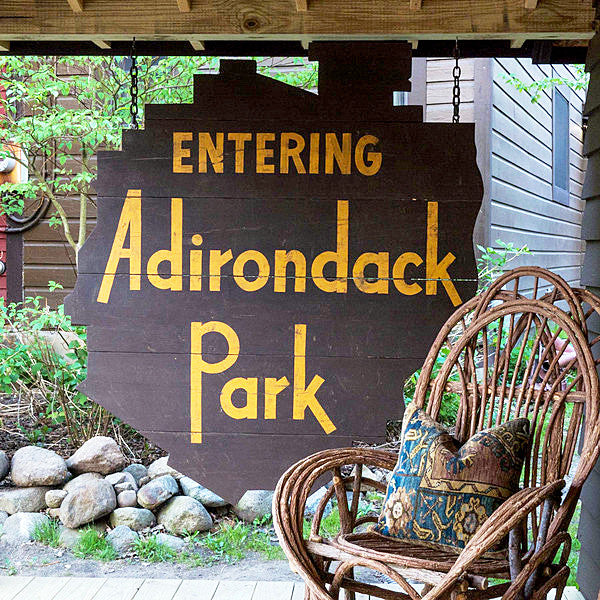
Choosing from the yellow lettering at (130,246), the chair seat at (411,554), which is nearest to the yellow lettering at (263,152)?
the yellow lettering at (130,246)

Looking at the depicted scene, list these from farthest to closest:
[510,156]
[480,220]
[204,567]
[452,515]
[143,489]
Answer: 1. [510,156]
2. [480,220]
3. [143,489]
4. [204,567]
5. [452,515]

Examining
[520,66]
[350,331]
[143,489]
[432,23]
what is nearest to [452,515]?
[350,331]

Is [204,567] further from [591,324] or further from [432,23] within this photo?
[432,23]

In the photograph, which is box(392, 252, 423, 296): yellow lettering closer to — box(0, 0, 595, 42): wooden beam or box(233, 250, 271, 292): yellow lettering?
box(233, 250, 271, 292): yellow lettering

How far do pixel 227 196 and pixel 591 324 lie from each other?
1250 mm

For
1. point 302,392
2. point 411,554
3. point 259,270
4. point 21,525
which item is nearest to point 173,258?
point 259,270

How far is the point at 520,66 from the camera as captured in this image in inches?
230

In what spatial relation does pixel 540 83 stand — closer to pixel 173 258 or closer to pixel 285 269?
pixel 285 269

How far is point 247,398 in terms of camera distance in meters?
2.60

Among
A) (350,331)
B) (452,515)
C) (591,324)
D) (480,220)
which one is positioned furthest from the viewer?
(480,220)

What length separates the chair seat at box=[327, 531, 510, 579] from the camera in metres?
1.67

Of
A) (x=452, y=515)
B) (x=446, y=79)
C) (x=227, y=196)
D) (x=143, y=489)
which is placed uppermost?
(x=446, y=79)

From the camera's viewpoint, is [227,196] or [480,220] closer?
[227,196]

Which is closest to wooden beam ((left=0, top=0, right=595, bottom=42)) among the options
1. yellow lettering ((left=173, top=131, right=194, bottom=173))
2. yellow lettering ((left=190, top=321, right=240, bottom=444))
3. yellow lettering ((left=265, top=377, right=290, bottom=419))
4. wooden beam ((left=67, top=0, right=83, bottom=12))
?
wooden beam ((left=67, top=0, right=83, bottom=12))
